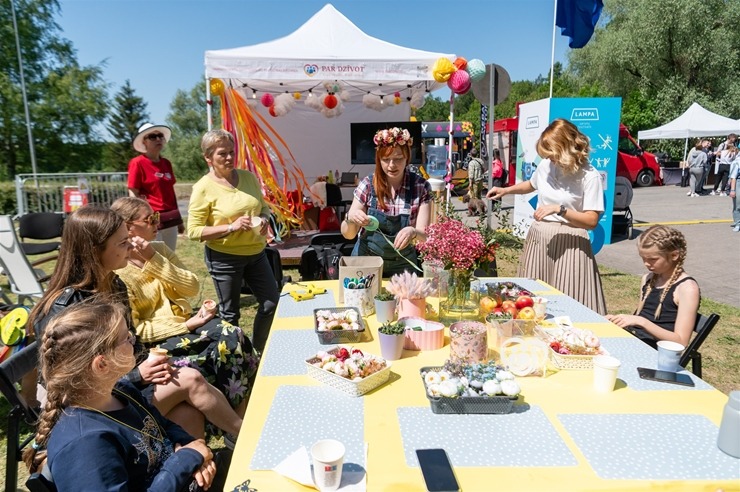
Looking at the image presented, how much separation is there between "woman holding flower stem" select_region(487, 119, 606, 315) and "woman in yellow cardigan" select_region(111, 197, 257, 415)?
1.91 meters

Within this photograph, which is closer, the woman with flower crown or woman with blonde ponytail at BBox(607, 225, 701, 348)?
woman with blonde ponytail at BBox(607, 225, 701, 348)

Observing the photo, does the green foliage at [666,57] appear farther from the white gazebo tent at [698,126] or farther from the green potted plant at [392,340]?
the green potted plant at [392,340]

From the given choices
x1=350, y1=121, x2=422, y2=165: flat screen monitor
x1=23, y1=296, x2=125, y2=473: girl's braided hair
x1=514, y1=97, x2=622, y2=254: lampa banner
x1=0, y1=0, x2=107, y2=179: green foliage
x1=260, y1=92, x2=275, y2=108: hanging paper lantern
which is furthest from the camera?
x1=0, y1=0, x2=107, y2=179: green foliage

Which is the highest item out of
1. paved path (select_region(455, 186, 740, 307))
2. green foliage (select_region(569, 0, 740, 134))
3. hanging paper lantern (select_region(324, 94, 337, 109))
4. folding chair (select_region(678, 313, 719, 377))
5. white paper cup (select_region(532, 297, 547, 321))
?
green foliage (select_region(569, 0, 740, 134))

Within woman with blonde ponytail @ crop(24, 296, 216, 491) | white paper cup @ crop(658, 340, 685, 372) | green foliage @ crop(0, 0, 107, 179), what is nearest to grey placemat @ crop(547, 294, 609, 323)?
white paper cup @ crop(658, 340, 685, 372)

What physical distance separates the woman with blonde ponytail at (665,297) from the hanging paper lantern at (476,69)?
157 inches

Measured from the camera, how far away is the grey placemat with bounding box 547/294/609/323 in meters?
2.19

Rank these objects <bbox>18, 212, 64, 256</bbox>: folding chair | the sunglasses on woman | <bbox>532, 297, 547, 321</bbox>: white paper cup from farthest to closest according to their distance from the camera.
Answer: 1. <bbox>18, 212, 64, 256</bbox>: folding chair
2. the sunglasses on woman
3. <bbox>532, 297, 547, 321</bbox>: white paper cup

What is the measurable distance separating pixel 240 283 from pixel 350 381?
184 cm

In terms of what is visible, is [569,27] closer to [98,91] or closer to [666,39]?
[666,39]

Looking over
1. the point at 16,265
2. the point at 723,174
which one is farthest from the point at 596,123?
the point at 723,174

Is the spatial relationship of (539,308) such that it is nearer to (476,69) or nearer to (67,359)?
(67,359)

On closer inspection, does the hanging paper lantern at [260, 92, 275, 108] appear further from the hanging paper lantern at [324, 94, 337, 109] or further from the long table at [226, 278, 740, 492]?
the long table at [226, 278, 740, 492]

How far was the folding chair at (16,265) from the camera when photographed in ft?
13.7
